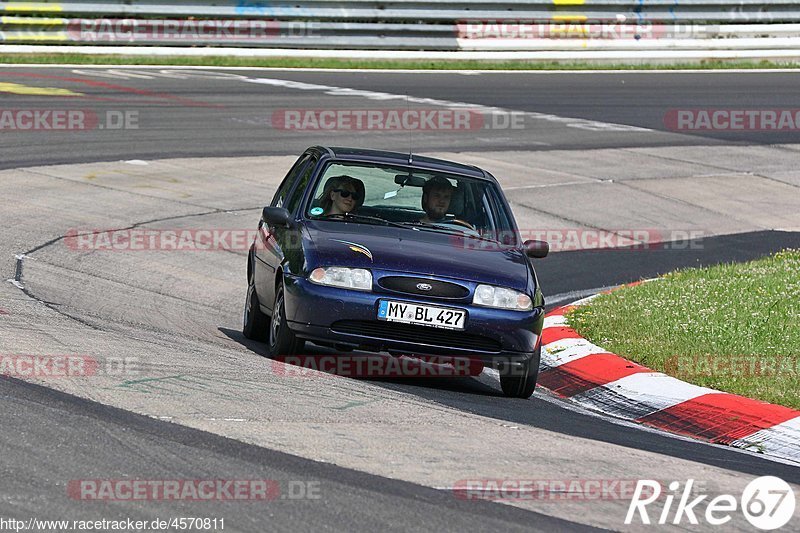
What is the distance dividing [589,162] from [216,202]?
256 inches

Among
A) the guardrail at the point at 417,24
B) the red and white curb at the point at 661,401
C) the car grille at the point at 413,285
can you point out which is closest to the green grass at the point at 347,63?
the guardrail at the point at 417,24

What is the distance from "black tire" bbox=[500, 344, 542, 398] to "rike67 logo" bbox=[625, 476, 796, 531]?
2502 mm

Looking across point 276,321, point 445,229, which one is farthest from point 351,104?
point 276,321

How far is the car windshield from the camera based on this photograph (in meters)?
9.28

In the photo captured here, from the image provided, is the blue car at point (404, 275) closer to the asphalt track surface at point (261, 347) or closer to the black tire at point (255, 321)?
the black tire at point (255, 321)

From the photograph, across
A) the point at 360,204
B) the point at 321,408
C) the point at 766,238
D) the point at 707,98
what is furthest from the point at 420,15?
the point at 321,408

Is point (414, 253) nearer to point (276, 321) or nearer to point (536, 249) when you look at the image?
point (276, 321)

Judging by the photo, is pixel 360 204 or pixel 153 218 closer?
pixel 360 204

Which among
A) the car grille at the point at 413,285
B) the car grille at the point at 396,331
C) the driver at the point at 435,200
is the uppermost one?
the driver at the point at 435,200

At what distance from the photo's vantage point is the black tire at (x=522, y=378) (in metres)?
8.37

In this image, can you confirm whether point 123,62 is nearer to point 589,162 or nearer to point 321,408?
point 589,162

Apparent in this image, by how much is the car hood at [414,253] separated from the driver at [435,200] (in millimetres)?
302

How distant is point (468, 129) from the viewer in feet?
71.7

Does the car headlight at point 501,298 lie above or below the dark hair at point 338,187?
below
